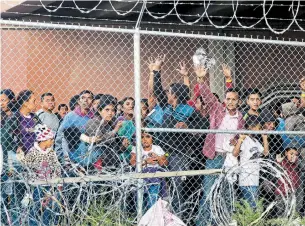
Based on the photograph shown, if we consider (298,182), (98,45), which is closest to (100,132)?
(298,182)

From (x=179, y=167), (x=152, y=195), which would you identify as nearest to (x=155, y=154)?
(x=179, y=167)

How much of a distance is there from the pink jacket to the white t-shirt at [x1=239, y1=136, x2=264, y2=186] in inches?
8.3

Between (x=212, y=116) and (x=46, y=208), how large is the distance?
2.59 m

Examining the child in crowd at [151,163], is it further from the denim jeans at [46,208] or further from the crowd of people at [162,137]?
the denim jeans at [46,208]

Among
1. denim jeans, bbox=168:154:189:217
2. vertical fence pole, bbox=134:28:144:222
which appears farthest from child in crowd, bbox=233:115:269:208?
vertical fence pole, bbox=134:28:144:222

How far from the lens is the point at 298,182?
10.7 m

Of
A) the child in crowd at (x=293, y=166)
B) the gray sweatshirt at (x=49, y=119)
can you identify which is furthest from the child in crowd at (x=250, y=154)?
the gray sweatshirt at (x=49, y=119)

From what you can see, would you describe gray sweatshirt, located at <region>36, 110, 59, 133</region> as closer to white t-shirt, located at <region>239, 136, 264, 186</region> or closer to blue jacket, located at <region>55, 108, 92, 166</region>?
blue jacket, located at <region>55, 108, 92, 166</region>

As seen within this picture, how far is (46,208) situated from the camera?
347 inches

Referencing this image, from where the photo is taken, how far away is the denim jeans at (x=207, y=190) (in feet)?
32.0

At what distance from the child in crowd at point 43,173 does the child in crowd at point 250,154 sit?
2.08 metres

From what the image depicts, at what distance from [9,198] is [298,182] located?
3319 millimetres

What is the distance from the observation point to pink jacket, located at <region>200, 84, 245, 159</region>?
10.5 metres

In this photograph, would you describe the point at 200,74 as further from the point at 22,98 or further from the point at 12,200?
the point at 12,200
